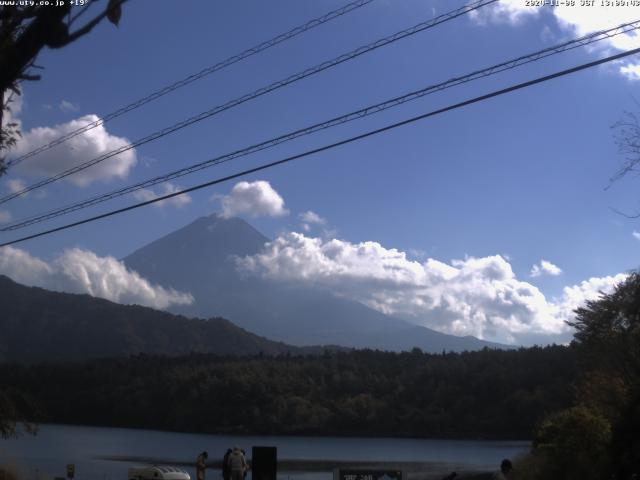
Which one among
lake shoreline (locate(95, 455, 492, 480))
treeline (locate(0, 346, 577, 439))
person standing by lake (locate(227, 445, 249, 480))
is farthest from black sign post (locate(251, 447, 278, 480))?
treeline (locate(0, 346, 577, 439))

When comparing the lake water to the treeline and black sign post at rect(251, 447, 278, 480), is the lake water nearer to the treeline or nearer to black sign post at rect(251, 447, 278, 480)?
the treeline

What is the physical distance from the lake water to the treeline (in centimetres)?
344

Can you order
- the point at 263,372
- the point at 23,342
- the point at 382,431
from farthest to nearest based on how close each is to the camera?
the point at 23,342, the point at 263,372, the point at 382,431

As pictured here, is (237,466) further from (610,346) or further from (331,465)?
(331,465)

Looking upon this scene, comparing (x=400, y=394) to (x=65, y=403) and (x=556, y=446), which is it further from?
(x=556, y=446)

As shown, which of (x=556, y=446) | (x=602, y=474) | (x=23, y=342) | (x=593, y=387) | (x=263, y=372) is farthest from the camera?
(x=23, y=342)

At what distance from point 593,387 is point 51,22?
2746 cm

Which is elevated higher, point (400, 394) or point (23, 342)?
point (23, 342)

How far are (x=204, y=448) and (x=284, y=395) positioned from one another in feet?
111

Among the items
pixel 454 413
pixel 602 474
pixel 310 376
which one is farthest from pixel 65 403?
pixel 602 474

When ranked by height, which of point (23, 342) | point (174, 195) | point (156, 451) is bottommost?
point (156, 451)

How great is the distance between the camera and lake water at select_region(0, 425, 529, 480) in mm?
68312

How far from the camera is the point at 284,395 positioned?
379 ft

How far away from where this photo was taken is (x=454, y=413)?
10112cm
